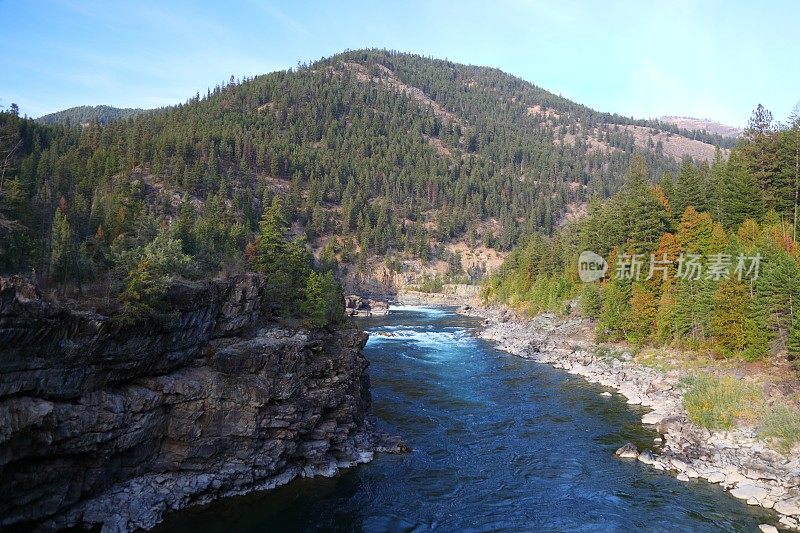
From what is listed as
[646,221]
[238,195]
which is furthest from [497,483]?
[238,195]

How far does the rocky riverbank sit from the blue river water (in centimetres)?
80

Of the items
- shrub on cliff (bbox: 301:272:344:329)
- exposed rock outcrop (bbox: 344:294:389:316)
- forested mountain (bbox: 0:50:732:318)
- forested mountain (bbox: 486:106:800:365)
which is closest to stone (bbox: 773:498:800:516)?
forested mountain (bbox: 486:106:800:365)

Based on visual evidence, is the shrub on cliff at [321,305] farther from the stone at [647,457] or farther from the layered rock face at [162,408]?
the stone at [647,457]

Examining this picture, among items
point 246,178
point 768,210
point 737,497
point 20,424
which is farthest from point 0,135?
point 246,178

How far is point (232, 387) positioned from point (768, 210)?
5044 centimetres

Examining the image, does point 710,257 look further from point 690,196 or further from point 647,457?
point 647,457

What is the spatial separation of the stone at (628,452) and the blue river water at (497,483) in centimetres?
57

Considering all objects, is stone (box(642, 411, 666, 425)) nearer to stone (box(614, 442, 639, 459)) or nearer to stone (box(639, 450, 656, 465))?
stone (box(614, 442, 639, 459))

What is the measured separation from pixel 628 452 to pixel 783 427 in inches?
291

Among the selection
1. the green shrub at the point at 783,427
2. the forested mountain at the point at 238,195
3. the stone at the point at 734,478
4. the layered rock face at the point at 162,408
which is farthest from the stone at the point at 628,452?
the forested mountain at the point at 238,195

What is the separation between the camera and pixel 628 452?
2561 cm

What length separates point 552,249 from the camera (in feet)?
262

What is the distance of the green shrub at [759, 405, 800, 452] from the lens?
2397 cm

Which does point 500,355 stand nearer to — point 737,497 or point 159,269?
point 737,497
